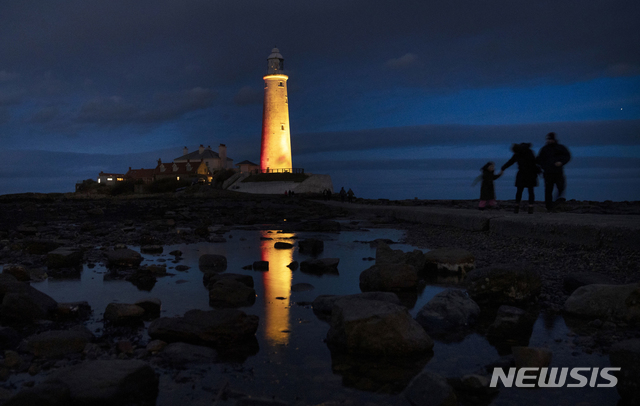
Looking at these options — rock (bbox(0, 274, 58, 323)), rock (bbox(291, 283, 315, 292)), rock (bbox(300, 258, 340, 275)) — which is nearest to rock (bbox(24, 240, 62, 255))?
rock (bbox(0, 274, 58, 323))

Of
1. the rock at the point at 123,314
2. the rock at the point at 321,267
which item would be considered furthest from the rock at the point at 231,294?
the rock at the point at 321,267

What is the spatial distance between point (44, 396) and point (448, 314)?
3.38 metres

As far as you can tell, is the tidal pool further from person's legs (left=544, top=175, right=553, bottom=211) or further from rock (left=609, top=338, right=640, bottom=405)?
person's legs (left=544, top=175, right=553, bottom=211)

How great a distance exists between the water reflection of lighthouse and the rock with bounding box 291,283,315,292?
2.8 inches

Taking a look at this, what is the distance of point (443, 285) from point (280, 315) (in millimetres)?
2685

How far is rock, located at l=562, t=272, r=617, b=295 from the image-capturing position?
5449mm

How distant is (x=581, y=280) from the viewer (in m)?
5.51

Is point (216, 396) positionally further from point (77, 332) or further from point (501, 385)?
point (501, 385)

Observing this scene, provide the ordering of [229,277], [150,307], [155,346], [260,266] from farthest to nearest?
[260,266] < [229,277] < [150,307] < [155,346]

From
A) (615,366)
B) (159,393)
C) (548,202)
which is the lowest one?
(159,393)

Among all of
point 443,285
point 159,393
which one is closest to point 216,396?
point 159,393

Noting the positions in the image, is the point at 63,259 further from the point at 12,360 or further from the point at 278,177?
the point at 278,177

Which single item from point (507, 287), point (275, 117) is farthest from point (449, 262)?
point (275, 117)

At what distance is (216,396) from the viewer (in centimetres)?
298
